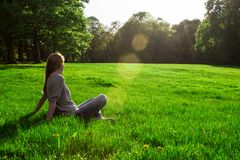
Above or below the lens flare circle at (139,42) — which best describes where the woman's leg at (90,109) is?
below

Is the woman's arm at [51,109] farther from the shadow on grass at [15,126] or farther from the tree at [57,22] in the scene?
the tree at [57,22]

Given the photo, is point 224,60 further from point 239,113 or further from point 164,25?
point 239,113

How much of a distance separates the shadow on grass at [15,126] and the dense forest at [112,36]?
104 ft

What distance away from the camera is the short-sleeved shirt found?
8195 millimetres

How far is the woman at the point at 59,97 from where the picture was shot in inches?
Answer: 322

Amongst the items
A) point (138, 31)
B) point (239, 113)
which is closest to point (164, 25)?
point (138, 31)

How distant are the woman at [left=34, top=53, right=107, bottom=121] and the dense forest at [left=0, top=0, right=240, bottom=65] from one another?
3159 cm

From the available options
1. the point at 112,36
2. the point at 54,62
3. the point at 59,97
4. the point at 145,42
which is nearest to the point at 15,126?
the point at 59,97

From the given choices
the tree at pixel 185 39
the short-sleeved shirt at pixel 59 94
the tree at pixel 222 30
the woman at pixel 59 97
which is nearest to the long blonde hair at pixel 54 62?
the woman at pixel 59 97

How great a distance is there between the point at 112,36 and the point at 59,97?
10663 cm

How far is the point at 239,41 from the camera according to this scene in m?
75.9

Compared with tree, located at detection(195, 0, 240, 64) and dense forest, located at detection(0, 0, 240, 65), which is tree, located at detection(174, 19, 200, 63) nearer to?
dense forest, located at detection(0, 0, 240, 65)

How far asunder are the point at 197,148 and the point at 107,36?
10735 cm

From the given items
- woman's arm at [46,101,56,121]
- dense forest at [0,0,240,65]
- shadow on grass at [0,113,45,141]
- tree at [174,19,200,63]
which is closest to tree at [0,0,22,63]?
dense forest at [0,0,240,65]
